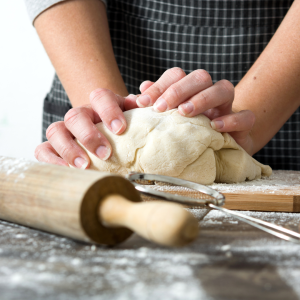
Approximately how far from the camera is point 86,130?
1.06 m

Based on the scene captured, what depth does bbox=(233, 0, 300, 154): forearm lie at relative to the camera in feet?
4.69

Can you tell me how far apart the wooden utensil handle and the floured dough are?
51cm

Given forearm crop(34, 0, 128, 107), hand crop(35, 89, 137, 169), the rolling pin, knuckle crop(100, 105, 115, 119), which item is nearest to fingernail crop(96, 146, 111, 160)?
hand crop(35, 89, 137, 169)

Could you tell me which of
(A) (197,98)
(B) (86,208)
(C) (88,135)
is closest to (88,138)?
(C) (88,135)

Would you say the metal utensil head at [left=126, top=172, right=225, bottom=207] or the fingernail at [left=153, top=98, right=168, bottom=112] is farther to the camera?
the fingernail at [left=153, top=98, right=168, bottom=112]

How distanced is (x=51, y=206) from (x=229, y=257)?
0.34 meters

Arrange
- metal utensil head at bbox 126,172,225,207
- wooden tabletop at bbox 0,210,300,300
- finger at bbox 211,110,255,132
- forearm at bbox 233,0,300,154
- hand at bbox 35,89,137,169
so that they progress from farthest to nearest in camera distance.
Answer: forearm at bbox 233,0,300,154 < finger at bbox 211,110,255,132 < hand at bbox 35,89,137,169 < metal utensil head at bbox 126,172,225,207 < wooden tabletop at bbox 0,210,300,300

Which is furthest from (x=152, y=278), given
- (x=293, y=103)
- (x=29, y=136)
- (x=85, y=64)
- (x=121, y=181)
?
(x=29, y=136)

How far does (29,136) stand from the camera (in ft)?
11.8

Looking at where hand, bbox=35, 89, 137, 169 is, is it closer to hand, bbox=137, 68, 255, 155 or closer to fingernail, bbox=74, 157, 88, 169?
fingernail, bbox=74, 157, 88, 169

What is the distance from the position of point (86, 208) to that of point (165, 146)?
1.74 feet

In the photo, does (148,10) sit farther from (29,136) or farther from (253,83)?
(29,136)

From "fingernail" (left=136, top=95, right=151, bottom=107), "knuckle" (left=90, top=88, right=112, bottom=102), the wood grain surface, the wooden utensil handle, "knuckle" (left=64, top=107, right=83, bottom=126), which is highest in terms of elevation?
"knuckle" (left=90, top=88, right=112, bottom=102)

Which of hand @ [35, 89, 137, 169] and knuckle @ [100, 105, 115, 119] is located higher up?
knuckle @ [100, 105, 115, 119]
